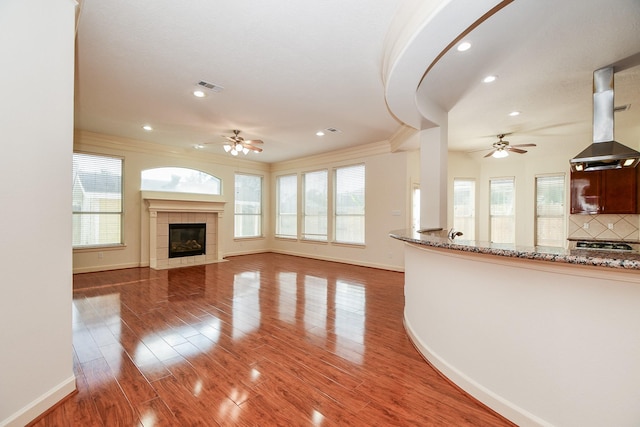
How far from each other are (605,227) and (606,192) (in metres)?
0.71

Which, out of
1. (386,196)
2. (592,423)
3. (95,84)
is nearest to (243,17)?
(95,84)

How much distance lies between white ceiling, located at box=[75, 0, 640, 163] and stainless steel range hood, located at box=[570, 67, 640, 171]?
20 centimetres

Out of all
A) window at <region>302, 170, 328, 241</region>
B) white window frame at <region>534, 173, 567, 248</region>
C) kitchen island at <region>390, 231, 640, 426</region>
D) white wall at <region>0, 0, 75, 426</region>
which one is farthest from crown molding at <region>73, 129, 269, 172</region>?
white window frame at <region>534, 173, 567, 248</region>

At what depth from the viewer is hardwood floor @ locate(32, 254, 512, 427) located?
5.74 ft

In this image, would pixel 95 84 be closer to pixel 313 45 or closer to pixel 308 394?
pixel 313 45

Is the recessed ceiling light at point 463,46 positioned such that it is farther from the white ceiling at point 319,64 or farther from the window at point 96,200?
the window at point 96,200

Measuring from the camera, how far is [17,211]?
160 cm

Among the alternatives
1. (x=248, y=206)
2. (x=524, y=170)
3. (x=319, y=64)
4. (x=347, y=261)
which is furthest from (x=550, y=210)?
(x=248, y=206)

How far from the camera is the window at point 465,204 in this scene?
23.7ft

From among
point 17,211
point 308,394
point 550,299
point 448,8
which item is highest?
point 448,8

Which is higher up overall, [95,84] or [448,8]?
[95,84]

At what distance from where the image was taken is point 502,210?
275 inches

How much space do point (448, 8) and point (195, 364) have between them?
321 cm

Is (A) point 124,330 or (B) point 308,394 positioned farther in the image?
(A) point 124,330
